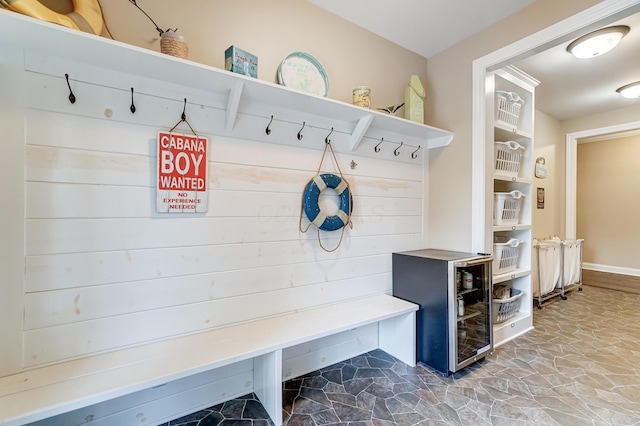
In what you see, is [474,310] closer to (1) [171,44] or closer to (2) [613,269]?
(1) [171,44]

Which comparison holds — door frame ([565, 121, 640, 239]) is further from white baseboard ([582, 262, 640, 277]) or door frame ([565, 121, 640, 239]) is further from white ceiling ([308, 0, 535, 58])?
white ceiling ([308, 0, 535, 58])

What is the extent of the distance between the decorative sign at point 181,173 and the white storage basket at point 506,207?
226cm

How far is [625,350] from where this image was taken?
7.36 feet

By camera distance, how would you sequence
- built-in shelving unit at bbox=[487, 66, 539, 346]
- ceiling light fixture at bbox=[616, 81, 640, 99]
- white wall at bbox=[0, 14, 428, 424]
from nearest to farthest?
white wall at bbox=[0, 14, 428, 424]
built-in shelving unit at bbox=[487, 66, 539, 346]
ceiling light fixture at bbox=[616, 81, 640, 99]

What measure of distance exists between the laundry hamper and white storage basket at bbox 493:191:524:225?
2.17 ft

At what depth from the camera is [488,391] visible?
1.73 metres

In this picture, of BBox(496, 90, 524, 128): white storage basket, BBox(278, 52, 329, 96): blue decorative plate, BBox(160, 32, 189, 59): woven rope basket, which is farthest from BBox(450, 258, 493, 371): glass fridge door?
BBox(160, 32, 189, 59): woven rope basket

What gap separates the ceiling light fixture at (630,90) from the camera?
3.06 metres

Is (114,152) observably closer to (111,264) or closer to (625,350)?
(111,264)

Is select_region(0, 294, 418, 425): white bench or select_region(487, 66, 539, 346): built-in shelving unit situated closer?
select_region(0, 294, 418, 425): white bench

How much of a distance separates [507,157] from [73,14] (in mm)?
3019

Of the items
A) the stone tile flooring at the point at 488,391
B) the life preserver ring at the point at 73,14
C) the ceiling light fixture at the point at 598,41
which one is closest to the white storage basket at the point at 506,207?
the stone tile flooring at the point at 488,391

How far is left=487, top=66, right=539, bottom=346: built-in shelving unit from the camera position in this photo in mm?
2457

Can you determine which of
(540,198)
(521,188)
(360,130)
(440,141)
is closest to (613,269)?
(540,198)
